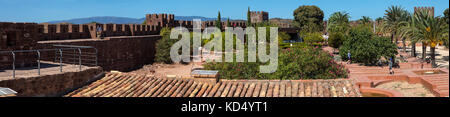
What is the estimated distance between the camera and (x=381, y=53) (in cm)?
2442

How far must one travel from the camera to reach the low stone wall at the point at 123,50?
2380 centimetres

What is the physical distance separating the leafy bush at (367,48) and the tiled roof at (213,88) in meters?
15.5

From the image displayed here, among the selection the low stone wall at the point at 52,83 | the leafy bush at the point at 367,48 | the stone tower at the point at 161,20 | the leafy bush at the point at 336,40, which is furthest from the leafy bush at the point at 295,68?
the stone tower at the point at 161,20

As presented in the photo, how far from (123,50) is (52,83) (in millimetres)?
17811

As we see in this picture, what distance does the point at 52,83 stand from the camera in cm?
1010

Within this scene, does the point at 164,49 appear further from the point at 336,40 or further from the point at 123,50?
the point at 336,40

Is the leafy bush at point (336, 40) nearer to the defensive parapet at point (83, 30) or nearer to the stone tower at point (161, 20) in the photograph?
the stone tower at point (161, 20)

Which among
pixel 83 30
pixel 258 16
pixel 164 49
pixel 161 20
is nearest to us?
pixel 83 30

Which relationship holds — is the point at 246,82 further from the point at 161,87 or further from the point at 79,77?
the point at 79,77

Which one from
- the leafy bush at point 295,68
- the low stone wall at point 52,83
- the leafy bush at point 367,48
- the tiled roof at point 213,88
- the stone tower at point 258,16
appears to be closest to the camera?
the low stone wall at point 52,83

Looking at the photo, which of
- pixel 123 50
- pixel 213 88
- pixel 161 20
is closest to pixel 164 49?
pixel 123 50

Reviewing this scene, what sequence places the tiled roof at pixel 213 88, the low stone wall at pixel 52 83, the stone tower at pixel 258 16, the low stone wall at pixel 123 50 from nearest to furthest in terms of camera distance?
the low stone wall at pixel 52 83 → the tiled roof at pixel 213 88 → the low stone wall at pixel 123 50 → the stone tower at pixel 258 16

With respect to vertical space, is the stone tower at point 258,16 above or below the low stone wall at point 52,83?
above

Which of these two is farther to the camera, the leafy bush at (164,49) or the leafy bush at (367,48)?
the leafy bush at (164,49)
